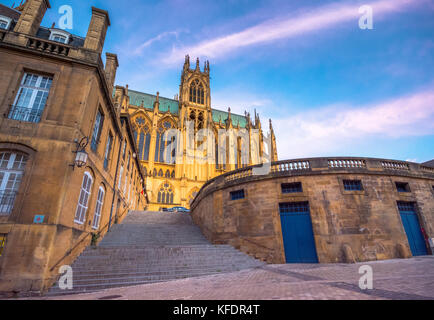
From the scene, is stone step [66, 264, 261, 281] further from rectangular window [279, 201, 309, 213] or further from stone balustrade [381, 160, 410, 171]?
stone balustrade [381, 160, 410, 171]

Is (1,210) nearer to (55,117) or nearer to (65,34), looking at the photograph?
(55,117)

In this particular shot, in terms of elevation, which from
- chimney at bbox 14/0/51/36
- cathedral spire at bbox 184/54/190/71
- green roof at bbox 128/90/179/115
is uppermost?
cathedral spire at bbox 184/54/190/71

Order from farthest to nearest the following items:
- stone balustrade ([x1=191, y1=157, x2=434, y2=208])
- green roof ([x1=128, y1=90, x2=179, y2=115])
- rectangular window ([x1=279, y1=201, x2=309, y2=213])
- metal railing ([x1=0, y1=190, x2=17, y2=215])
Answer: green roof ([x1=128, y1=90, x2=179, y2=115]), stone balustrade ([x1=191, y1=157, x2=434, y2=208]), rectangular window ([x1=279, y1=201, x2=309, y2=213]), metal railing ([x1=0, y1=190, x2=17, y2=215])

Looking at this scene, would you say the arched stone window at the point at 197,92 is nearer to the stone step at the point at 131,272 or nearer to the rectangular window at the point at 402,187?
the rectangular window at the point at 402,187

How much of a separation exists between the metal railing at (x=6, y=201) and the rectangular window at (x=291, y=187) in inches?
448

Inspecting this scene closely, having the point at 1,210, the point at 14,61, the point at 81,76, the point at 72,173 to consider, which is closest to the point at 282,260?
the point at 72,173

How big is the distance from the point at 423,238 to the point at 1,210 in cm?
1886

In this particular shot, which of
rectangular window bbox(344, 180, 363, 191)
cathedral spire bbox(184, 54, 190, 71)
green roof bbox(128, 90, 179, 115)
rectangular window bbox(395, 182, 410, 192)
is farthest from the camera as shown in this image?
cathedral spire bbox(184, 54, 190, 71)

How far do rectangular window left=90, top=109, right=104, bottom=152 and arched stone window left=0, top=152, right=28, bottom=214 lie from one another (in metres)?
2.48

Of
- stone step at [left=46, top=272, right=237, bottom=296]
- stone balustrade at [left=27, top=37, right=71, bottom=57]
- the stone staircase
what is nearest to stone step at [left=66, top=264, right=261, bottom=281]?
the stone staircase

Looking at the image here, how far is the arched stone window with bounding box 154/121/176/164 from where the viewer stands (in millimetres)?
35281

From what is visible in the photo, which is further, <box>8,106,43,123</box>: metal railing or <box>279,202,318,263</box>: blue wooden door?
<box>279,202,318,263</box>: blue wooden door

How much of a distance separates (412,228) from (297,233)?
664 centimetres
